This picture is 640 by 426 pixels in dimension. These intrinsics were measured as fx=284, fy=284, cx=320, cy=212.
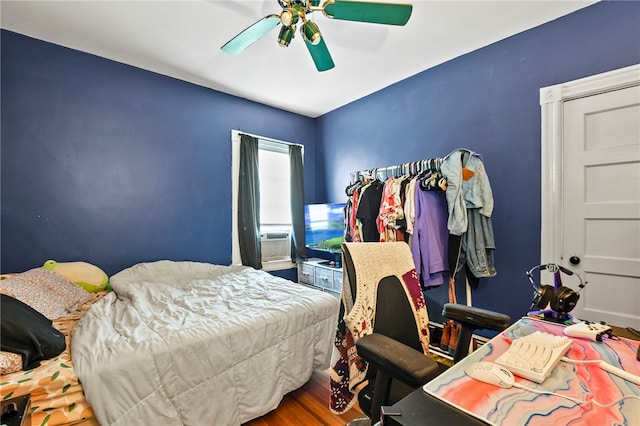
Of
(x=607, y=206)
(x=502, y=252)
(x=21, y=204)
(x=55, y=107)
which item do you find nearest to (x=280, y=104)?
(x=55, y=107)

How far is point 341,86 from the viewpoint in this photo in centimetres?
326

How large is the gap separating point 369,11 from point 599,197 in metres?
2.02

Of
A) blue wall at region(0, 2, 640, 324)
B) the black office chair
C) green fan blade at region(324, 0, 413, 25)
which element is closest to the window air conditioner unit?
blue wall at region(0, 2, 640, 324)

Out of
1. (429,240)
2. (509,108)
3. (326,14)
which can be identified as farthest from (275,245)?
(509,108)

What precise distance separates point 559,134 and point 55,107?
4095mm

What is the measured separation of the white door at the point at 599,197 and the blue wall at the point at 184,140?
5.9 inches

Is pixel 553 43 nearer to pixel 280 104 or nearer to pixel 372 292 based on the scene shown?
pixel 372 292

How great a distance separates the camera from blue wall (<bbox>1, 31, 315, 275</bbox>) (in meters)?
2.30

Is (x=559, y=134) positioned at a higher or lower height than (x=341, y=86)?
→ lower

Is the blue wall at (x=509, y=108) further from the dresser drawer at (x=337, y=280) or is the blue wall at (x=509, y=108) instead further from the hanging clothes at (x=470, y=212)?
the dresser drawer at (x=337, y=280)

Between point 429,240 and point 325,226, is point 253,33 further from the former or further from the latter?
point 325,226

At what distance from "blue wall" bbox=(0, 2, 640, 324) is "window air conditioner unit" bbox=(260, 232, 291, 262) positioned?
54 centimetres

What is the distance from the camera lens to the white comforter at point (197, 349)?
129 cm

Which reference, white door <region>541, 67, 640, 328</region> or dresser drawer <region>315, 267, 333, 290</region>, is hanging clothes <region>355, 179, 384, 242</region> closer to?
dresser drawer <region>315, 267, 333, 290</region>
